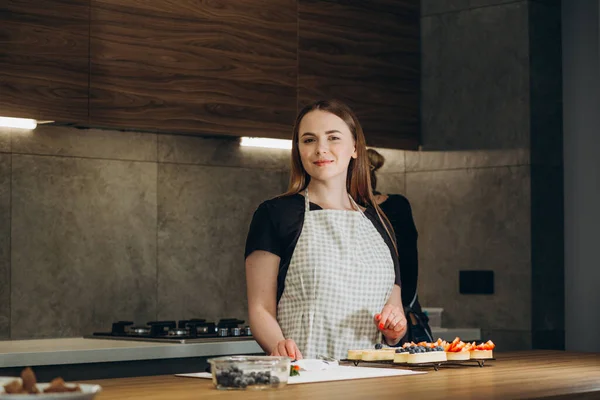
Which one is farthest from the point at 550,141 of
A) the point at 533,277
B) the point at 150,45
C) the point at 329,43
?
the point at 150,45

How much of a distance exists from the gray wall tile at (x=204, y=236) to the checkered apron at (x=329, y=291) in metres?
1.70

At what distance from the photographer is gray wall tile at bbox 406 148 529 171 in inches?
168

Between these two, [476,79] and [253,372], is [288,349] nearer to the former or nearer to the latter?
[253,372]

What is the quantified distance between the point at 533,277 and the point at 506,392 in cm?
240

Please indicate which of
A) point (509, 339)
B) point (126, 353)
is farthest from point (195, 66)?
point (509, 339)

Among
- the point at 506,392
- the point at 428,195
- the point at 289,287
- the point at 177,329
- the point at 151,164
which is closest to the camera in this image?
the point at 506,392

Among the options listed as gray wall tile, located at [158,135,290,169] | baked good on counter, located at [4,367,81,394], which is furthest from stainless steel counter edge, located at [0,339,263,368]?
baked good on counter, located at [4,367,81,394]

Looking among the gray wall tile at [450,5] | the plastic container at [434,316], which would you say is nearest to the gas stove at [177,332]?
the plastic container at [434,316]

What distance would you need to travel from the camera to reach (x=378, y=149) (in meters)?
4.66

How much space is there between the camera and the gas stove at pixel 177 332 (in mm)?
3557

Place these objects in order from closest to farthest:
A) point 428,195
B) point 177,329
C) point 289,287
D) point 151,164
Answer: point 289,287
point 177,329
point 151,164
point 428,195

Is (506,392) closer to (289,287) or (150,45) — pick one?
(289,287)

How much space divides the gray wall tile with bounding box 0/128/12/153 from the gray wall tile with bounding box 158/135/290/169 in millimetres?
628

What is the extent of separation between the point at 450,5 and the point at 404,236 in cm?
130
